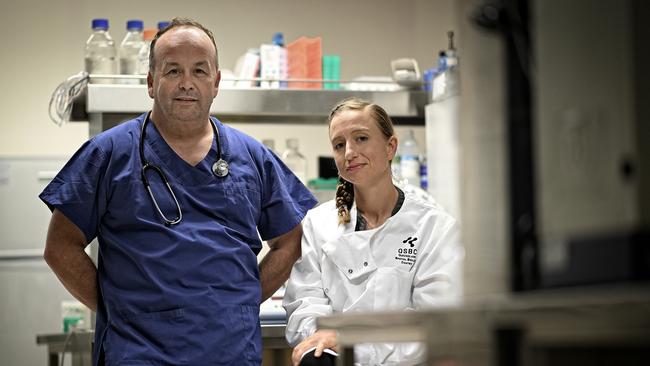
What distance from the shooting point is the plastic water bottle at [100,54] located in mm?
3033

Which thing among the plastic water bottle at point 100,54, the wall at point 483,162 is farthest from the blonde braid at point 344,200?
the wall at point 483,162

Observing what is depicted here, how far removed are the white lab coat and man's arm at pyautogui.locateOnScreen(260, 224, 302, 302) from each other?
1.0 inches

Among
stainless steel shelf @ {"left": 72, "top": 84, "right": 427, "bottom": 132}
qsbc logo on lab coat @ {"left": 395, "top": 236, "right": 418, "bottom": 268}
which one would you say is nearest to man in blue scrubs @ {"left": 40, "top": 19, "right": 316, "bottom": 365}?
qsbc logo on lab coat @ {"left": 395, "top": 236, "right": 418, "bottom": 268}

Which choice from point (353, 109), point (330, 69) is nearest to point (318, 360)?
point (353, 109)

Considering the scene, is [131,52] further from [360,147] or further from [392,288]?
[392,288]

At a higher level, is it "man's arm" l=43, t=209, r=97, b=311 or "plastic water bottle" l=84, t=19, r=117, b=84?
"plastic water bottle" l=84, t=19, r=117, b=84

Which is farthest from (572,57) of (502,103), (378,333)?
(378,333)

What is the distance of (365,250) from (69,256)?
0.69m

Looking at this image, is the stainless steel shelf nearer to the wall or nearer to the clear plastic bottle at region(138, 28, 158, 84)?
the clear plastic bottle at region(138, 28, 158, 84)

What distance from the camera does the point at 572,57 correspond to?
2.29 ft

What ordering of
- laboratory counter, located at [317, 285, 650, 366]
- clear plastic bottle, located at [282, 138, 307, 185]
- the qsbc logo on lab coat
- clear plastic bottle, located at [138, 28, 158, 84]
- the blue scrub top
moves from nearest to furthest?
laboratory counter, located at [317, 285, 650, 366]
the blue scrub top
the qsbc logo on lab coat
clear plastic bottle, located at [138, 28, 158, 84]
clear plastic bottle, located at [282, 138, 307, 185]

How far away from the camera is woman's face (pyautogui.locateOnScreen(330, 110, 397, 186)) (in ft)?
7.32

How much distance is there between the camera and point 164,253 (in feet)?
6.37

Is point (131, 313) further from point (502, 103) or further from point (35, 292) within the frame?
point (35, 292)
